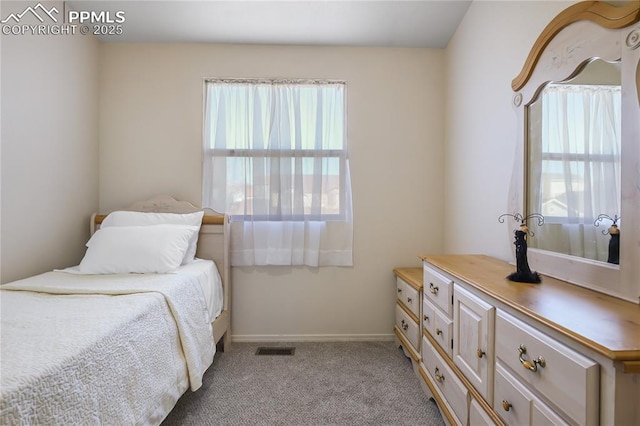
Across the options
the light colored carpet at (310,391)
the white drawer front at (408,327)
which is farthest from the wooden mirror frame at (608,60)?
the light colored carpet at (310,391)

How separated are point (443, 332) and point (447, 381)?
0.23 metres

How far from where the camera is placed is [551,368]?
2.83 feet

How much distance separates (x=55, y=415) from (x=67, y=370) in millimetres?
112

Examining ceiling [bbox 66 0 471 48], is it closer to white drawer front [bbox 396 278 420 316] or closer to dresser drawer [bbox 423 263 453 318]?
dresser drawer [bbox 423 263 453 318]

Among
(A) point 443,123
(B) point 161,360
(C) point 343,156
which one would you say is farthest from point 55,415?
(A) point 443,123

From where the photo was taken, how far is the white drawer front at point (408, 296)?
2154 millimetres

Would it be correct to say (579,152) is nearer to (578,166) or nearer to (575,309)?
(578,166)

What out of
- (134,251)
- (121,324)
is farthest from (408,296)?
(134,251)

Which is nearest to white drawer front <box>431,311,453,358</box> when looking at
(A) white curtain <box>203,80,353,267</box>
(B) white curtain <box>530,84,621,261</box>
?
(B) white curtain <box>530,84,621,261</box>

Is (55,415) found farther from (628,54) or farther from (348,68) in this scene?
(348,68)

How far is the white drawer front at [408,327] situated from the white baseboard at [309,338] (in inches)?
10.0

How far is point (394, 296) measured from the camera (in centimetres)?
272

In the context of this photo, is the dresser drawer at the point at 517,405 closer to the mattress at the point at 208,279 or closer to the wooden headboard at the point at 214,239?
the mattress at the point at 208,279

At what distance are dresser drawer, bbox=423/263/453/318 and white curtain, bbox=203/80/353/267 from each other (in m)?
0.98
